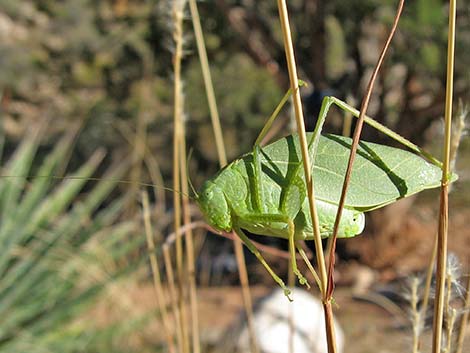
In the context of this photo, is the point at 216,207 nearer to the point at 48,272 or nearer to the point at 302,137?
the point at 302,137

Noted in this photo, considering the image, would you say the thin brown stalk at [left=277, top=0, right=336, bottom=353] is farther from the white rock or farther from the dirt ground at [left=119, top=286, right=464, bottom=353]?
the dirt ground at [left=119, top=286, right=464, bottom=353]

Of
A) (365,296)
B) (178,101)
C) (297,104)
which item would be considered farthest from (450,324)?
(365,296)

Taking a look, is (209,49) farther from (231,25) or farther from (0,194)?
(0,194)

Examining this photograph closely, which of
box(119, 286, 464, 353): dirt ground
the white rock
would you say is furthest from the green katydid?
box(119, 286, 464, 353): dirt ground

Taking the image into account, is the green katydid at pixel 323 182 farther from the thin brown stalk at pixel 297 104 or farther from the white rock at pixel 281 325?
the white rock at pixel 281 325

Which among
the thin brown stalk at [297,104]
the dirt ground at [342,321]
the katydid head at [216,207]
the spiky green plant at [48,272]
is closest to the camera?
the thin brown stalk at [297,104]

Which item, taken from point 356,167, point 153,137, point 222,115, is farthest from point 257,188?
point 153,137

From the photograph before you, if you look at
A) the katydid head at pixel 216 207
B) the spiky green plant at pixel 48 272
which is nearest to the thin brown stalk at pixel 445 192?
the katydid head at pixel 216 207
